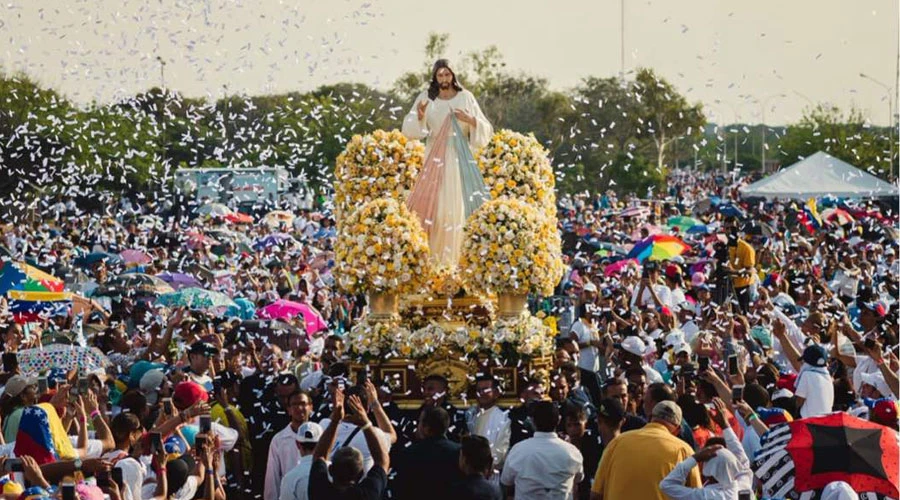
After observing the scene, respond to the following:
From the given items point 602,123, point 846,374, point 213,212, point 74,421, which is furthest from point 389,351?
point 602,123

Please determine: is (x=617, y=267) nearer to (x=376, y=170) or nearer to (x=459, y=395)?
(x=376, y=170)

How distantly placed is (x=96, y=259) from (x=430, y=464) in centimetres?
2003

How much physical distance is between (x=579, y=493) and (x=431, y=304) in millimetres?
5771

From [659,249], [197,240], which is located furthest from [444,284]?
[197,240]

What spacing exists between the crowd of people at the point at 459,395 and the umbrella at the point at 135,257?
20 centimetres

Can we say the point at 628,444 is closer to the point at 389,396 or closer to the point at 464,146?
the point at 389,396

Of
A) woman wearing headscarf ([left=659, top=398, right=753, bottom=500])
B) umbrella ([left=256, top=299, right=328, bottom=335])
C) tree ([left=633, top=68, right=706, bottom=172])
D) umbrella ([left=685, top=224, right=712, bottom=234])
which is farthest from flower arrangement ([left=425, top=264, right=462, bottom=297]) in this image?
tree ([left=633, top=68, right=706, bottom=172])

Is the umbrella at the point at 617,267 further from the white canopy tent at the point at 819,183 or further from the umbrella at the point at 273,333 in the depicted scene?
the white canopy tent at the point at 819,183

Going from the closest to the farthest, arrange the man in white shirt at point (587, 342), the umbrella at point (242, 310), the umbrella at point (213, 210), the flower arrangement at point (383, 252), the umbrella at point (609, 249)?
the flower arrangement at point (383, 252)
the man in white shirt at point (587, 342)
the umbrella at point (242, 310)
the umbrella at point (609, 249)
the umbrella at point (213, 210)

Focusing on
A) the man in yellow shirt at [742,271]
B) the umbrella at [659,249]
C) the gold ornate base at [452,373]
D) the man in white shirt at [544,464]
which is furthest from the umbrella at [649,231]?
the man in white shirt at [544,464]

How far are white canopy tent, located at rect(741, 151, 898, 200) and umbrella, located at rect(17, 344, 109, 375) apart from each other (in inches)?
1087

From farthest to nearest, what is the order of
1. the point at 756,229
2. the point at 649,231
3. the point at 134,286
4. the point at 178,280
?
the point at 649,231
the point at 756,229
the point at 178,280
the point at 134,286

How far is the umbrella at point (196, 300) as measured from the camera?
22.6 m

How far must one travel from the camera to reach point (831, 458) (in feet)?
32.2
